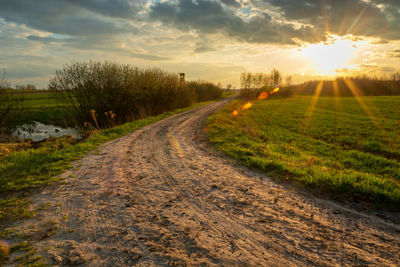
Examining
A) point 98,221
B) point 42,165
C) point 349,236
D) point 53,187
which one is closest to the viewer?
point 349,236

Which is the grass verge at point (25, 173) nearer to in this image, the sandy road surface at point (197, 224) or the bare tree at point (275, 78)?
the sandy road surface at point (197, 224)

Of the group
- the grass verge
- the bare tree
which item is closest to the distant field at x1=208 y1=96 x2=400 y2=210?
the grass verge

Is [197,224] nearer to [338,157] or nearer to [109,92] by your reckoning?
[338,157]

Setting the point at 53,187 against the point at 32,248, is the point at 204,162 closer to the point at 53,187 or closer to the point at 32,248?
the point at 53,187

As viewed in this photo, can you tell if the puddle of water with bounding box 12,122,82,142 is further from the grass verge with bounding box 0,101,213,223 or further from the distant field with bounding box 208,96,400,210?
the distant field with bounding box 208,96,400,210

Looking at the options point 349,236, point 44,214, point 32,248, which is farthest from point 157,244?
point 349,236

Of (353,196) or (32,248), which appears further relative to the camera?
(353,196)

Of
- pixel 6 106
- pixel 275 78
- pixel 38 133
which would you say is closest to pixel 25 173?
pixel 6 106

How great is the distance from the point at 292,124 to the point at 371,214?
18437 mm

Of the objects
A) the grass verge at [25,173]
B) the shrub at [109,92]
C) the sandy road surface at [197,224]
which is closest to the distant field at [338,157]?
the sandy road surface at [197,224]

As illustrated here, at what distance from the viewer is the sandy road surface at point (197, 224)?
3.32 metres

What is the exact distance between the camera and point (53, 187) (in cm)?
592

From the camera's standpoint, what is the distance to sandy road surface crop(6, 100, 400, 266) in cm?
332

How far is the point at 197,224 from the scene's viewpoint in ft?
13.7
